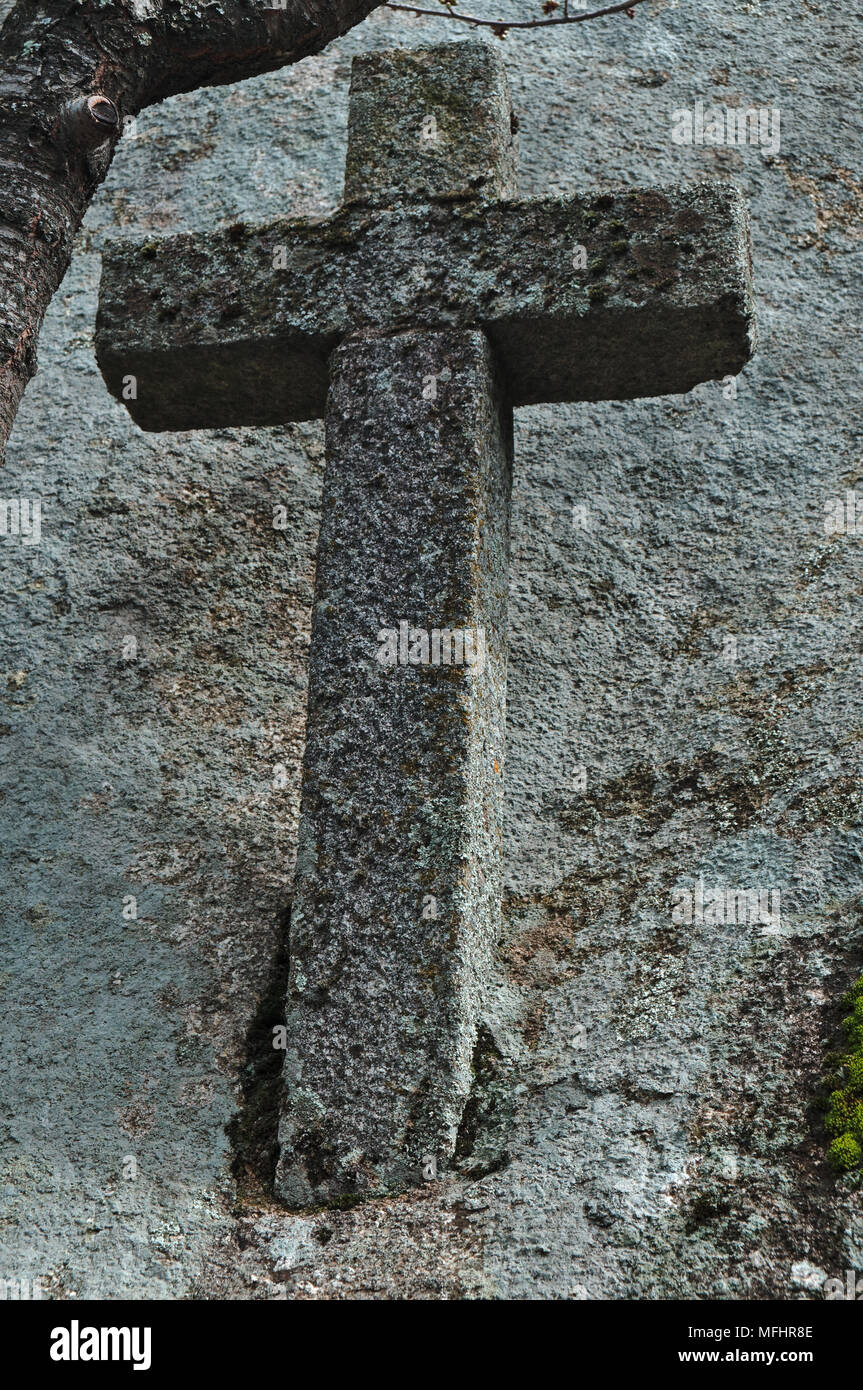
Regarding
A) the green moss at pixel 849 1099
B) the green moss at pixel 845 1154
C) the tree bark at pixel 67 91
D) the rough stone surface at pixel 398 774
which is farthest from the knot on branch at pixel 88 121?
the green moss at pixel 845 1154

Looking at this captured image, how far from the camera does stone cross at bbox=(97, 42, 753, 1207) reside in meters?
3.39

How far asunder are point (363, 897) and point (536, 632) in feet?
5.54

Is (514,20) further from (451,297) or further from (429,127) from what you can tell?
(451,297)

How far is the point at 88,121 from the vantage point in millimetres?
3445

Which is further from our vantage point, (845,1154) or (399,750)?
(399,750)

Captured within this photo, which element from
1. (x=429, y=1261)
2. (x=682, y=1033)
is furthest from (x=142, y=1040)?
(x=682, y=1033)

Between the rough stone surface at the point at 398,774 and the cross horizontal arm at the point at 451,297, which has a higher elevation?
the cross horizontal arm at the point at 451,297

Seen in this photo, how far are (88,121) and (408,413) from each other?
1.17 m

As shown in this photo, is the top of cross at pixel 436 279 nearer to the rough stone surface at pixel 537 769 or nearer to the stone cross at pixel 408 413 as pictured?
the stone cross at pixel 408 413

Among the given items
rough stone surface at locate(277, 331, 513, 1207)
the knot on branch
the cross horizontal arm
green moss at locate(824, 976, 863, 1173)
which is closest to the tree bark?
the knot on branch

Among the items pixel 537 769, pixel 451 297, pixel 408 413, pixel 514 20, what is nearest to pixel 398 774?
pixel 537 769

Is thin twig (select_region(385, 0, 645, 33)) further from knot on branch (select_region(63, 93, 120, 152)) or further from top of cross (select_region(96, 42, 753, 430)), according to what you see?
knot on branch (select_region(63, 93, 120, 152))

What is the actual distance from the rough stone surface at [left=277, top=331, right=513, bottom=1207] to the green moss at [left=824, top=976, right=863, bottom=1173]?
0.91 m

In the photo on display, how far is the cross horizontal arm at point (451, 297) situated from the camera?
394 centimetres
